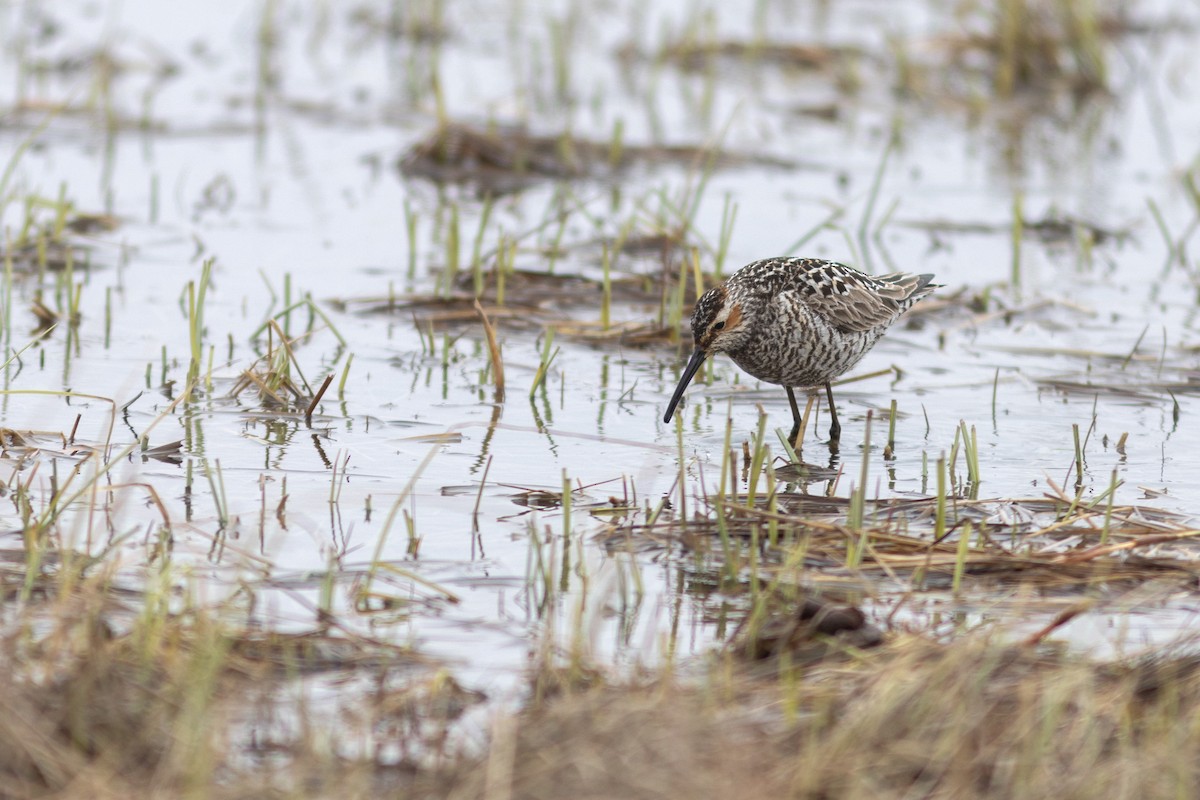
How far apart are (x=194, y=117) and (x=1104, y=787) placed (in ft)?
40.5

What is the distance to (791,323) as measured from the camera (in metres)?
8.00

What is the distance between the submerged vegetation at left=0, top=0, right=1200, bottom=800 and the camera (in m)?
4.29

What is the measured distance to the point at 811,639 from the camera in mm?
5043

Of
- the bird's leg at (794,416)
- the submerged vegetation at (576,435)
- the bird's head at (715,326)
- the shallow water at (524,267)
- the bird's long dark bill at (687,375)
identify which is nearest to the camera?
the submerged vegetation at (576,435)

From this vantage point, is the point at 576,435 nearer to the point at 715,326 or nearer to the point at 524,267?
the point at 715,326

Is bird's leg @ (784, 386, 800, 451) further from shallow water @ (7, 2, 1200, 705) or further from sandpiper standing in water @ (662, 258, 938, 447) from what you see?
shallow water @ (7, 2, 1200, 705)

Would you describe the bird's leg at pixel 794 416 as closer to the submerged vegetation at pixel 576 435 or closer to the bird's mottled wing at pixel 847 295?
the submerged vegetation at pixel 576 435

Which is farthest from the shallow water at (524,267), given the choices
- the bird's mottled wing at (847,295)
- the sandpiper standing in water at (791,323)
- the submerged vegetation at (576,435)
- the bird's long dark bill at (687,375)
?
the bird's mottled wing at (847,295)

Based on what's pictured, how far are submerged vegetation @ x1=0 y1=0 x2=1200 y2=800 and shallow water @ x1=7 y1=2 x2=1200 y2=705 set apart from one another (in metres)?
0.04

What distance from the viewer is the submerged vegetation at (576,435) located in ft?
14.1

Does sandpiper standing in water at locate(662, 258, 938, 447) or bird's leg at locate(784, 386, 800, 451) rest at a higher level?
sandpiper standing in water at locate(662, 258, 938, 447)

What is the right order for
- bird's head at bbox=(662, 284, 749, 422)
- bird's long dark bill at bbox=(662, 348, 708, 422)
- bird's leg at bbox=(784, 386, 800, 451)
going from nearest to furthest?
bird's long dark bill at bbox=(662, 348, 708, 422) → bird's head at bbox=(662, 284, 749, 422) → bird's leg at bbox=(784, 386, 800, 451)

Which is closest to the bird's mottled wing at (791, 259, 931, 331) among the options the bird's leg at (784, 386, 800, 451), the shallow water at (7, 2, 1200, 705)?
the bird's leg at (784, 386, 800, 451)

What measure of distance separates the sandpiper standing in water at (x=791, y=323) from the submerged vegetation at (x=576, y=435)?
348 millimetres
